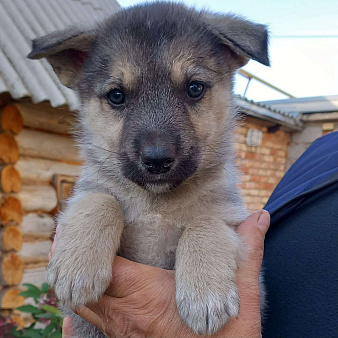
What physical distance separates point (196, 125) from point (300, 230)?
0.69 m

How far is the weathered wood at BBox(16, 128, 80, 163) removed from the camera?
414cm

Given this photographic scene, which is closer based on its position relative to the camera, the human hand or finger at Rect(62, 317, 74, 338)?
the human hand

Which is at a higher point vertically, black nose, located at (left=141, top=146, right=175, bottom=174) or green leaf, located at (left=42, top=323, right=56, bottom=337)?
black nose, located at (left=141, top=146, right=175, bottom=174)

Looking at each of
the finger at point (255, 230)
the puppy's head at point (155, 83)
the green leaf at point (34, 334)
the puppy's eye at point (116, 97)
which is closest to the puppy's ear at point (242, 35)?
the puppy's head at point (155, 83)

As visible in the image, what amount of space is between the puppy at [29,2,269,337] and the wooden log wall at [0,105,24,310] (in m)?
1.88

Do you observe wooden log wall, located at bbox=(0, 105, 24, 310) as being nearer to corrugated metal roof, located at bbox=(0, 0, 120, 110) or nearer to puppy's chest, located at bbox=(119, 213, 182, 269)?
corrugated metal roof, located at bbox=(0, 0, 120, 110)

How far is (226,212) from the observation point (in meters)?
1.88

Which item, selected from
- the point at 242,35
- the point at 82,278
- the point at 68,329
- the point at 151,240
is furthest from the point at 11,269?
the point at 242,35

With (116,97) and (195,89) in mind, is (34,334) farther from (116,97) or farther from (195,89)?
(195,89)

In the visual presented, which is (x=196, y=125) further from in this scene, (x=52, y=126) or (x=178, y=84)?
(x=52, y=126)

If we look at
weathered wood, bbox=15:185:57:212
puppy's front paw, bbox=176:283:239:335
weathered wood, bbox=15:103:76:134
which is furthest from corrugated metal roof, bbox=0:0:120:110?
puppy's front paw, bbox=176:283:239:335

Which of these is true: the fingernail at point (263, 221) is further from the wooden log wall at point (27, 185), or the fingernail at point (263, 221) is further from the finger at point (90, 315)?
the wooden log wall at point (27, 185)

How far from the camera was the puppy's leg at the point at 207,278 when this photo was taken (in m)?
1.44

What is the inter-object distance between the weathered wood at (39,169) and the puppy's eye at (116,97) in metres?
2.16
